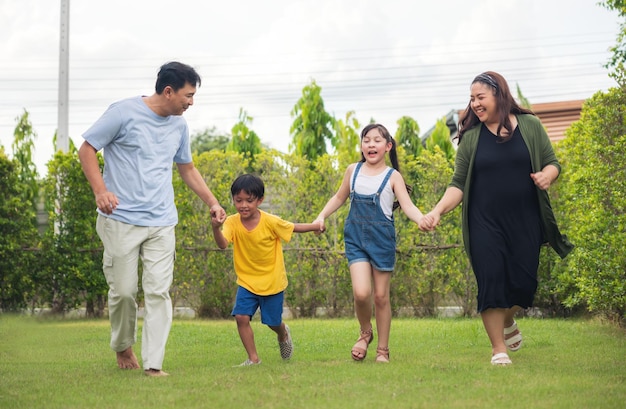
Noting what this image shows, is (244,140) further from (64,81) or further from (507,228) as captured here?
(507,228)

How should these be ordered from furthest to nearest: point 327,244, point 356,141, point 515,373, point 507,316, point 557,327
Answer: point 356,141 < point 327,244 < point 557,327 < point 507,316 < point 515,373

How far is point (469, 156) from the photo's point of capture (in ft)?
21.6

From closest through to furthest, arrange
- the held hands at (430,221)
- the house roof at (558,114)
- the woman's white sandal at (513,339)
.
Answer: the held hands at (430,221)
the woman's white sandal at (513,339)
the house roof at (558,114)

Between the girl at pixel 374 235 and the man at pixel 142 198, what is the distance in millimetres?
1144

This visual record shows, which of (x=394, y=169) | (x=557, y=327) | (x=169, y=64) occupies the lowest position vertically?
(x=557, y=327)

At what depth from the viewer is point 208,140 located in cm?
5528

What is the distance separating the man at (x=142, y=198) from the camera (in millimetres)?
6188

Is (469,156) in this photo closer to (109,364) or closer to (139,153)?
(139,153)

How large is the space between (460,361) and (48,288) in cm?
775

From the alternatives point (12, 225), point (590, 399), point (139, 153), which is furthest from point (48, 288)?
point (590, 399)

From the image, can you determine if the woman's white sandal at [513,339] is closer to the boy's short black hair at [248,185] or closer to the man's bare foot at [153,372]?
the boy's short black hair at [248,185]

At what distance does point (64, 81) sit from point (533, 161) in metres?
13.8

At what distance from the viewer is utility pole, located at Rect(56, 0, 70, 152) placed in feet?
57.9

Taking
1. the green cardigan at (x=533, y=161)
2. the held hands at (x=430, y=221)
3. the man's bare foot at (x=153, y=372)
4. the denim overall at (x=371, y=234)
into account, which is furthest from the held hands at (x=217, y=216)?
the green cardigan at (x=533, y=161)
